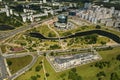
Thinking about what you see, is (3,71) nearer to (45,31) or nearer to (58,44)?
(58,44)

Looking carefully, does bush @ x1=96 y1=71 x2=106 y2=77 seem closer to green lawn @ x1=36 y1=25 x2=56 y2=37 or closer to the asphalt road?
the asphalt road

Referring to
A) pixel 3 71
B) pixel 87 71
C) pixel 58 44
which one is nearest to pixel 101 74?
pixel 87 71

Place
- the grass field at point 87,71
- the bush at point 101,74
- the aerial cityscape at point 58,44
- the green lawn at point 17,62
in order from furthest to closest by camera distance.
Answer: the green lawn at point 17,62
the aerial cityscape at point 58,44
the bush at point 101,74
the grass field at point 87,71

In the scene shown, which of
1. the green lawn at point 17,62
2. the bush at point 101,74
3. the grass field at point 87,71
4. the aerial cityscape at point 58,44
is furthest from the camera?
the green lawn at point 17,62

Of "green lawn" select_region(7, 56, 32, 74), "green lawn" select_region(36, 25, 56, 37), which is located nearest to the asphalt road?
"green lawn" select_region(7, 56, 32, 74)

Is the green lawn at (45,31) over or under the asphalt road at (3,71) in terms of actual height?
over

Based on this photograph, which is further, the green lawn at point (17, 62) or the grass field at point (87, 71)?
the green lawn at point (17, 62)

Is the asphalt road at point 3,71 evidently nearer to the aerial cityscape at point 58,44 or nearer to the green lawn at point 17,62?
the aerial cityscape at point 58,44

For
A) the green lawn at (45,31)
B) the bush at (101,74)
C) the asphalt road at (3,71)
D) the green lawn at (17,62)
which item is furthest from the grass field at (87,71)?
the green lawn at (45,31)
